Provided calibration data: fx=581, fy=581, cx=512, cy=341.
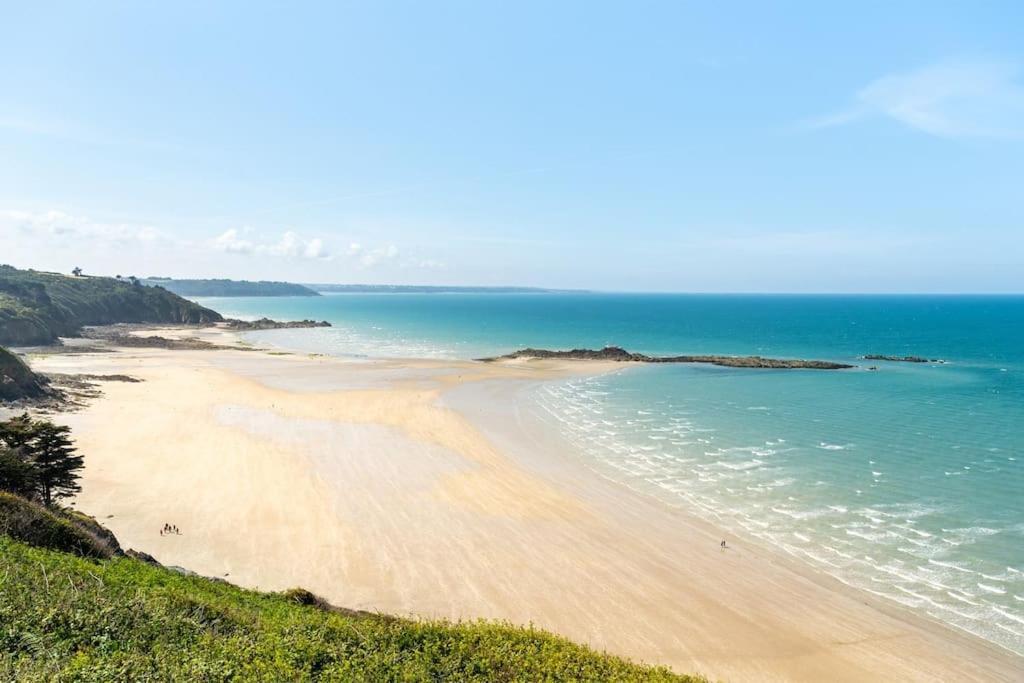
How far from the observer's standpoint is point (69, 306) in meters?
118

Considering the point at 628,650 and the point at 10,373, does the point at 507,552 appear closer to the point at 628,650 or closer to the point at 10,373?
the point at 628,650

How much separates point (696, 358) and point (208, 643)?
7721cm

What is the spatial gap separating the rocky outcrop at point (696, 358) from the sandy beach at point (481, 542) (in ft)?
142

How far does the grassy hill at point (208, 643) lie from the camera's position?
8.85 m

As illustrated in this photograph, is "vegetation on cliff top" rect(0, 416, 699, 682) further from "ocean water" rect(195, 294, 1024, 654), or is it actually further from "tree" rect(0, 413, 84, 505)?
"ocean water" rect(195, 294, 1024, 654)

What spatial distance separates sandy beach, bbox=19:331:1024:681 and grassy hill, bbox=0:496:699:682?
5.57m

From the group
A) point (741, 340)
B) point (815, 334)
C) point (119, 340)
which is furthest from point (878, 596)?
point (815, 334)

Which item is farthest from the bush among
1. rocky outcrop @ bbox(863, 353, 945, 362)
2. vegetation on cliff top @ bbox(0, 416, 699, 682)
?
rocky outcrop @ bbox(863, 353, 945, 362)

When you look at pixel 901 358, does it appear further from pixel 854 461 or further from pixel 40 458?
pixel 40 458

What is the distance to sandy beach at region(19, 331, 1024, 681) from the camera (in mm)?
16359

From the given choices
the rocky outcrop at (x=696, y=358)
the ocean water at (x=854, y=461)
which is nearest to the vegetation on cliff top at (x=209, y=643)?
the ocean water at (x=854, y=461)

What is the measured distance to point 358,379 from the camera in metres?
62.8

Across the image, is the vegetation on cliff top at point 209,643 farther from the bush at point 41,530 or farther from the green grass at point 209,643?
the bush at point 41,530

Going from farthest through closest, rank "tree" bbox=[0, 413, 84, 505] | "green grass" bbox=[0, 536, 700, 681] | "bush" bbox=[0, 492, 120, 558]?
1. "tree" bbox=[0, 413, 84, 505]
2. "bush" bbox=[0, 492, 120, 558]
3. "green grass" bbox=[0, 536, 700, 681]
